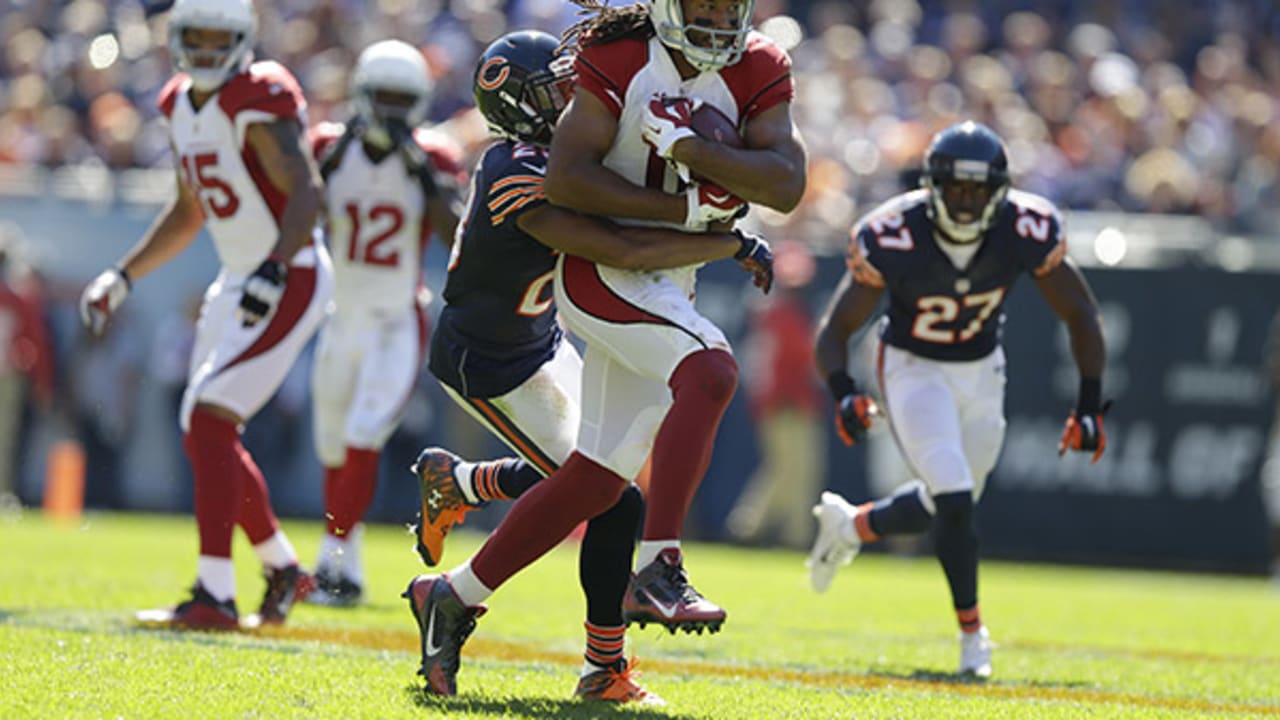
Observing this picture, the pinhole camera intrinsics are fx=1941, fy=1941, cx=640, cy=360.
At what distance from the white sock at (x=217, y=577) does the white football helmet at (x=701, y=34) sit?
271 cm

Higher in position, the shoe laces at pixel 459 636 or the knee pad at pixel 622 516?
the knee pad at pixel 622 516

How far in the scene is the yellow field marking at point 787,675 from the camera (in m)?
5.77

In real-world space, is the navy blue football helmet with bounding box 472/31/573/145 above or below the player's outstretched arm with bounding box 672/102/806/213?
above

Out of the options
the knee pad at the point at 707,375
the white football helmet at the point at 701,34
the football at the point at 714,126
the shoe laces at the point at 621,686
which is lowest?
the shoe laces at the point at 621,686

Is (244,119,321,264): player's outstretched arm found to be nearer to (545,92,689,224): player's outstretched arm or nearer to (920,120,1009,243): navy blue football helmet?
(545,92,689,224): player's outstretched arm

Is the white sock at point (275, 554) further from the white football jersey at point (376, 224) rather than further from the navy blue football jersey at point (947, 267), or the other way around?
the navy blue football jersey at point (947, 267)

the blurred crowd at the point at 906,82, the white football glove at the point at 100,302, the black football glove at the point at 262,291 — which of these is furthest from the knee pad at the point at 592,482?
the blurred crowd at the point at 906,82

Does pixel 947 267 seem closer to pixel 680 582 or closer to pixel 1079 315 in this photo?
pixel 1079 315

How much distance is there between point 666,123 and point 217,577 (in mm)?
2708

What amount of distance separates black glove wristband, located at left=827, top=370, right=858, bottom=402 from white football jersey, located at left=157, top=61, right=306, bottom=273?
6.72 feet

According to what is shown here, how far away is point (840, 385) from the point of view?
6.87m

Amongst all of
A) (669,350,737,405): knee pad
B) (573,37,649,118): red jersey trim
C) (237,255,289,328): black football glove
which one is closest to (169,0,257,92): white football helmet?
(237,255,289,328): black football glove

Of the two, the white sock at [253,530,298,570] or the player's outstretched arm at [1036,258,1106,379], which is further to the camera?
the white sock at [253,530,298,570]

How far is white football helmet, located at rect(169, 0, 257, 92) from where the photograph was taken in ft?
22.1
